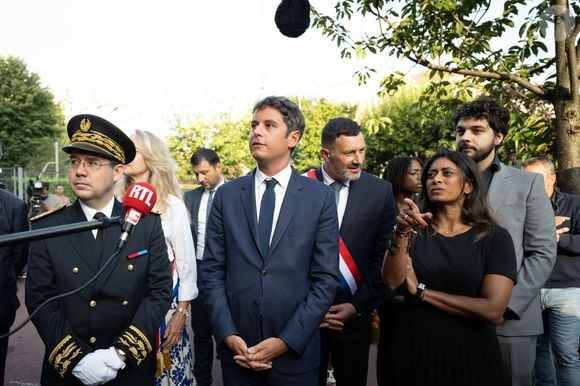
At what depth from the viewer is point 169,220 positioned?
361 cm

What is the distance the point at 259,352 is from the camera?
2.60 m

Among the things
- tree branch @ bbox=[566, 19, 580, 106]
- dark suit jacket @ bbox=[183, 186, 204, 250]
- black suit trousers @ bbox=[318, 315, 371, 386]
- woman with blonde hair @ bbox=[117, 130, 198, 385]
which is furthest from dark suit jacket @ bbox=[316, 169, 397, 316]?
dark suit jacket @ bbox=[183, 186, 204, 250]

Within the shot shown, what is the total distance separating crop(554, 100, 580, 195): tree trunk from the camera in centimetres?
463

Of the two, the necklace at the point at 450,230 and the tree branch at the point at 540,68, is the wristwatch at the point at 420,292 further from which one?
the tree branch at the point at 540,68

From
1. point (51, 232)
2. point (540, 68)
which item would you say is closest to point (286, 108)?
point (51, 232)

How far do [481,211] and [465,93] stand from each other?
3.65 m

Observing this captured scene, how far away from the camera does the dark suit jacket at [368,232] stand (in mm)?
3498

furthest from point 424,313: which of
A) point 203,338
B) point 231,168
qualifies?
point 231,168

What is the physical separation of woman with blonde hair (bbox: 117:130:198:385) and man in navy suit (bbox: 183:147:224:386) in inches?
35.8

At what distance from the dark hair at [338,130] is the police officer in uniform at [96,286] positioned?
150 centimetres

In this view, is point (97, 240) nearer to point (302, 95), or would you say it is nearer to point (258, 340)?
point (258, 340)

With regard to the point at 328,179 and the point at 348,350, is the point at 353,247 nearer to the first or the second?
the point at 328,179

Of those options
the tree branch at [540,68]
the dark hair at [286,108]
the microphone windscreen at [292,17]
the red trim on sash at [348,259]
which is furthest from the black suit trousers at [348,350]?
the tree branch at [540,68]

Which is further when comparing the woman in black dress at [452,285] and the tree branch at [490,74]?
the tree branch at [490,74]
